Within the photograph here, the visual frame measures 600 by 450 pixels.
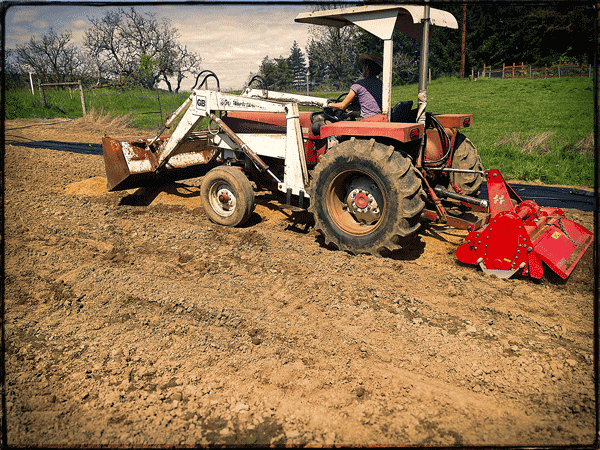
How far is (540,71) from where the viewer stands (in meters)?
33.1

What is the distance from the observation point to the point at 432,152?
16.0 feet

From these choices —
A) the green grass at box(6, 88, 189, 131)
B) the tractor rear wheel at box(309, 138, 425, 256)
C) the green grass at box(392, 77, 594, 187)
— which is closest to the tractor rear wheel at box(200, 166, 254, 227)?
the tractor rear wheel at box(309, 138, 425, 256)

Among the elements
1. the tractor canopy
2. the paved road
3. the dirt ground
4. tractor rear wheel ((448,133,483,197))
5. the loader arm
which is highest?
the tractor canopy

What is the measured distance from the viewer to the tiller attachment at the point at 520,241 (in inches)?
149

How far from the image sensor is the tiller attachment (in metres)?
3.79

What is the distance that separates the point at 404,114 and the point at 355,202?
1.21 metres

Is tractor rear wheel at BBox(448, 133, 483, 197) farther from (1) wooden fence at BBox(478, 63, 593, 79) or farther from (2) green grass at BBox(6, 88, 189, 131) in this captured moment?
(1) wooden fence at BBox(478, 63, 593, 79)

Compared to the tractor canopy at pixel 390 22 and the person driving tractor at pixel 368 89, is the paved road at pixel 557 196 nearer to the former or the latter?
the person driving tractor at pixel 368 89

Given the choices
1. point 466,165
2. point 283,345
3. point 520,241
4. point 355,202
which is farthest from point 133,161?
point 520,241

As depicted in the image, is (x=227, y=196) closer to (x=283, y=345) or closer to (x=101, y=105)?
(x=283, y=345)

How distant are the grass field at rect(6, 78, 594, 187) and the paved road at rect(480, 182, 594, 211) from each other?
77 cm

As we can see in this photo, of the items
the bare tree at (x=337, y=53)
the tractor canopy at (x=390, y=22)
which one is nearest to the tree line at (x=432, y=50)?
the bare tree at (x=337, y=53)

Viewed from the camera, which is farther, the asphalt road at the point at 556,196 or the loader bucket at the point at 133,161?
the asphalt road at the point at 556,196

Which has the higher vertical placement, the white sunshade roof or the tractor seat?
the white sunshade roof
